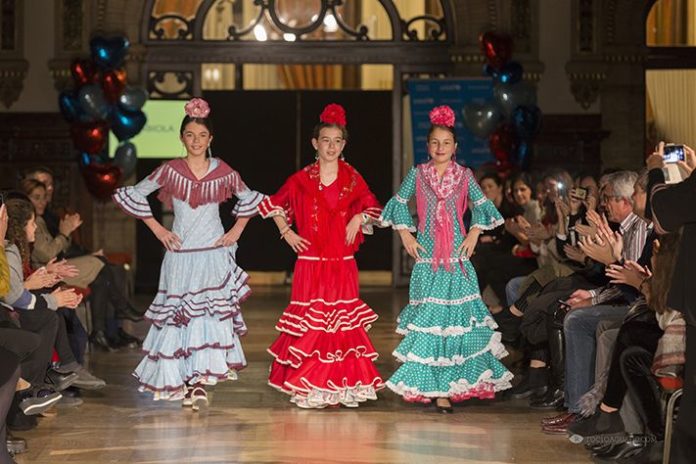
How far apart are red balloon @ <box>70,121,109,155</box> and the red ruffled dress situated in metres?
5.70

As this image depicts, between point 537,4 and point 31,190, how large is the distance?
6.96 m

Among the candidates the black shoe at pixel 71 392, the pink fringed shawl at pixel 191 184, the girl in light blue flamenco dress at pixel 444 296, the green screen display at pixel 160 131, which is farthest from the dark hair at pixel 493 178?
the green screen display at pixel 160 131

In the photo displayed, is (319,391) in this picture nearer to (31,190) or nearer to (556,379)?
(556,379)

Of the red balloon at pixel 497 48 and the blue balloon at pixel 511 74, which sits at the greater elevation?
the red balloon at pixel 497 48

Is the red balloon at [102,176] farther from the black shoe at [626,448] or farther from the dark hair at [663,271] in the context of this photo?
the dark hair at [663,271]

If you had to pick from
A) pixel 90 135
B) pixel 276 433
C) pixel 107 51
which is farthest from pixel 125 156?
pixel 276 433

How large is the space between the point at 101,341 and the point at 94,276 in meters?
0.59

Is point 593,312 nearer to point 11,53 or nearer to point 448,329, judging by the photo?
point 448,329

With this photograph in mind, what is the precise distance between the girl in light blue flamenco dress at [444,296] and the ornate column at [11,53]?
305 inches

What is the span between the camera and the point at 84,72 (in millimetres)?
12828

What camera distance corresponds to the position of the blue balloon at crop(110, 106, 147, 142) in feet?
42.1

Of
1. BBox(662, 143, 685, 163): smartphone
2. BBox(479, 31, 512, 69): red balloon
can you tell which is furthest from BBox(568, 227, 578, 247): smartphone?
BBox(479, 31, 512, 69): red balloon

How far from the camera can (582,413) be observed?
6.30 meters

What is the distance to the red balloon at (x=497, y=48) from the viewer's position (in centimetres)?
1325
